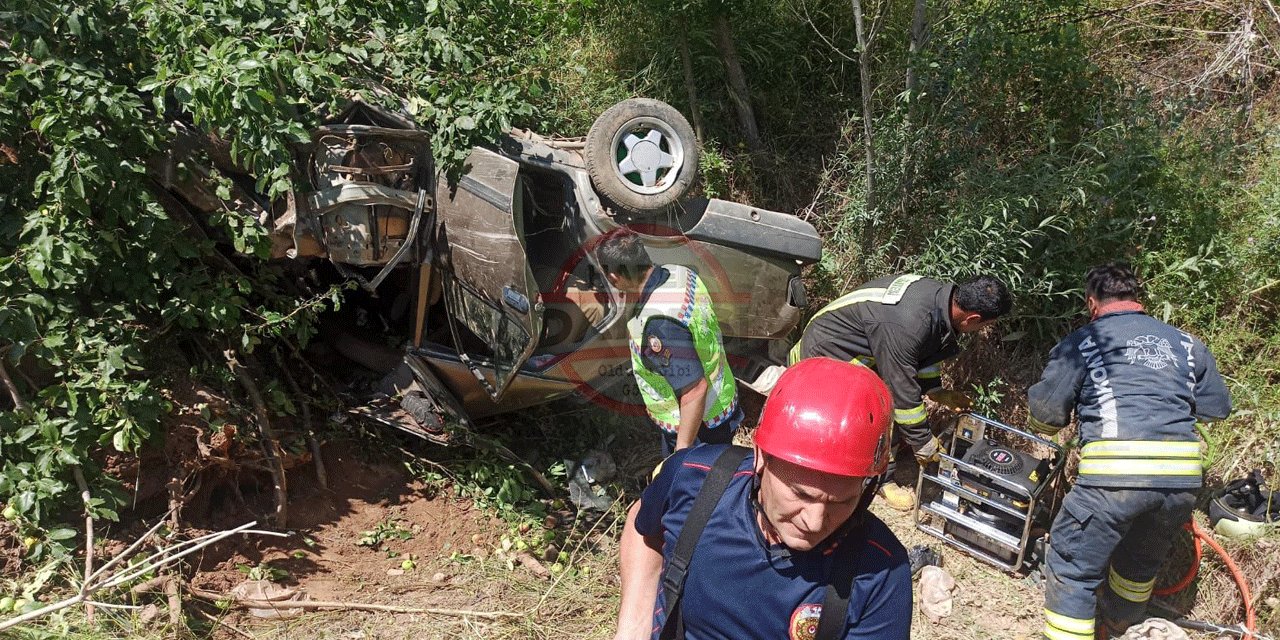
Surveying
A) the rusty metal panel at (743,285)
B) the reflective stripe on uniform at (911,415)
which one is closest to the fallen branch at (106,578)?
the rusty metal panel at (743,285)

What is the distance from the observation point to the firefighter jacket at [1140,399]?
3.65m

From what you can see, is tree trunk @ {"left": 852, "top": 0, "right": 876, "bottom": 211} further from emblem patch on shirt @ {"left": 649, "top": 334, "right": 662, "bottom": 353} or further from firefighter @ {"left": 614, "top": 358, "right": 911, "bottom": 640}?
firefighter @ {"left": 614, "top": 358, "right": 911, "bottom": 640}

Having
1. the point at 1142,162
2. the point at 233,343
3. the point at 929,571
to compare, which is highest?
the point at 1142,162

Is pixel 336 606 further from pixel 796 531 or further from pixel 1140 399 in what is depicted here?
pixel 1140 399

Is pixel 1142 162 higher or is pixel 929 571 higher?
pixel 1142 162

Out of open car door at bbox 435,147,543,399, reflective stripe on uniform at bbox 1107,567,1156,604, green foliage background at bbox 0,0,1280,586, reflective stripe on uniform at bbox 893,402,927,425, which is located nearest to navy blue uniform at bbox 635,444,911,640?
open car door at bbox 435,147,543,399

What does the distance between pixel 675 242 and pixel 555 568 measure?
1752mm

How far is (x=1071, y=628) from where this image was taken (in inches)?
149

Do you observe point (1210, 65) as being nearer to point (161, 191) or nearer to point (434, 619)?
point (434, 619)

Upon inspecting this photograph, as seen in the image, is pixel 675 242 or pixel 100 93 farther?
pixel 675 242

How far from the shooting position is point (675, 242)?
4.48 meters

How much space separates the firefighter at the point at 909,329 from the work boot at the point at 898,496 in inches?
A: 19.0

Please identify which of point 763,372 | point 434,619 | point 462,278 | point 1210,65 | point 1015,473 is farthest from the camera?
point 1210,65

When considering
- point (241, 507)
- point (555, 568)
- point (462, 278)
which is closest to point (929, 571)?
point (555, 568)
